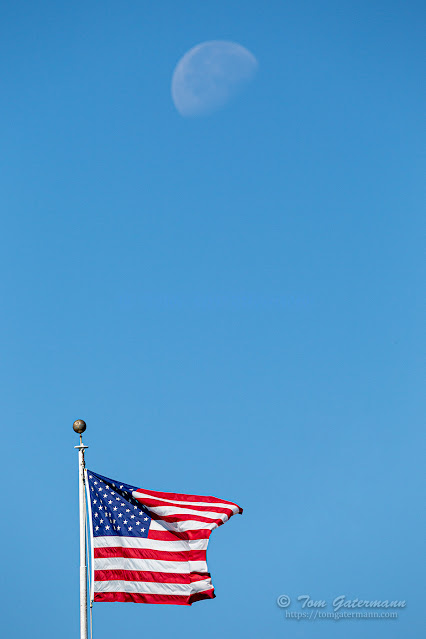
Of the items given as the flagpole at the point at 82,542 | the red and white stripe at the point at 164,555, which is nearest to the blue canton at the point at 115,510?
the red and white stripe at the point at 164,555

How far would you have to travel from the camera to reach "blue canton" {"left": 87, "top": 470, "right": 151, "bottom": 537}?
72.0ft

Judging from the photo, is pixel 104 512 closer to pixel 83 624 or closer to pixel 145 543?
pixel 145 543

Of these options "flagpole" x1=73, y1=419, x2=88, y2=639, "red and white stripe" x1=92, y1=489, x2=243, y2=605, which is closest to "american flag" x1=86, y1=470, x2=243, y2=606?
"red and white stripe" x1=92, y1=489, x2=243, y2=605

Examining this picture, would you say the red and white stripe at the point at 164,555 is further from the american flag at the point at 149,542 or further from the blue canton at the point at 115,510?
the blue canton at the point at 115,510

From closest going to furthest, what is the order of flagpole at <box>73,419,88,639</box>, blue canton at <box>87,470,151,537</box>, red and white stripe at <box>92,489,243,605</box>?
flagpole at <box>73,419,88,639</box> < red and white stripe at <box>92,489,243,605</box> < blue canton at <box>87,470,151,537</box>

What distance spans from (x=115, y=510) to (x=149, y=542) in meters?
1.24

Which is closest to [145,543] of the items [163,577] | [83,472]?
[163,577]

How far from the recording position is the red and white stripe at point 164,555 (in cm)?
2162

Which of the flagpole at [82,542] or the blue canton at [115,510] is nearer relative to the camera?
the flagpole at [82,542]

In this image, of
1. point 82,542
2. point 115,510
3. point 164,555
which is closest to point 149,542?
point 164,555

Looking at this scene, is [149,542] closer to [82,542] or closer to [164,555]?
[164,555]

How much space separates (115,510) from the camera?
878 inches

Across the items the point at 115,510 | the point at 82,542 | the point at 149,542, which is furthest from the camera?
the point at 149,542

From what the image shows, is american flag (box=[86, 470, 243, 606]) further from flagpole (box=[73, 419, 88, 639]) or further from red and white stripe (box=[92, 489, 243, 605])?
flagpole (box=[73, 419, 88, 639])
